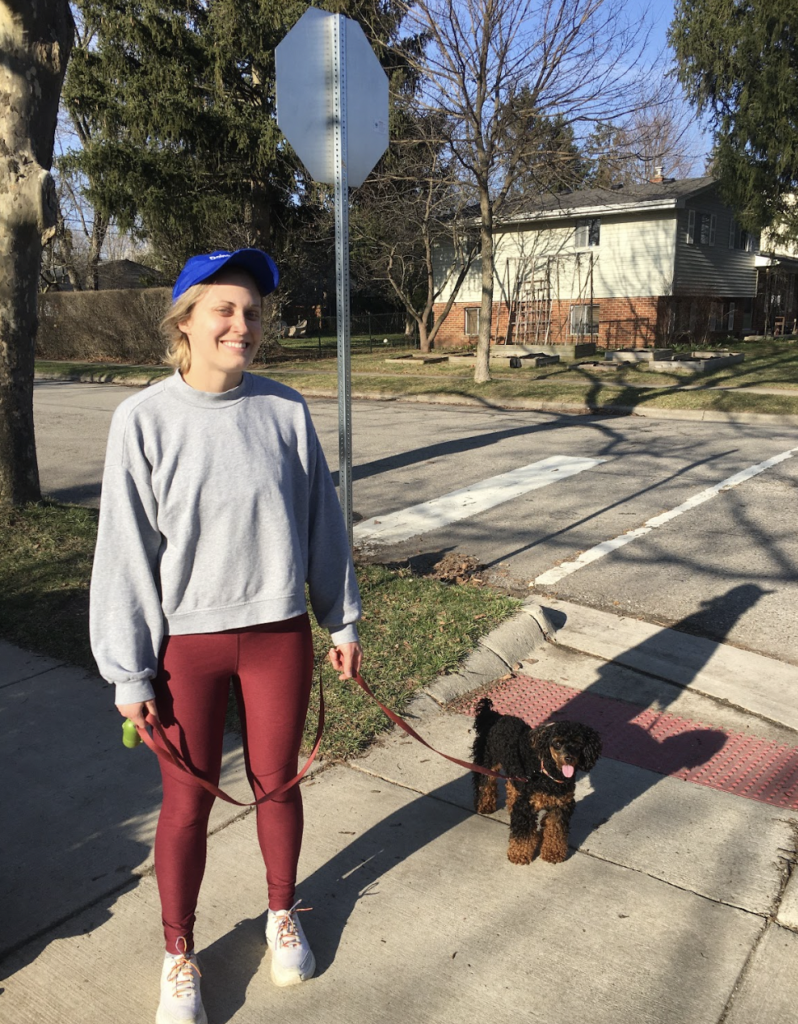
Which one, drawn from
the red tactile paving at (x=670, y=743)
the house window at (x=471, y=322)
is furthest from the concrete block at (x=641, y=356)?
the red tactile paving at (x=670, y=743)

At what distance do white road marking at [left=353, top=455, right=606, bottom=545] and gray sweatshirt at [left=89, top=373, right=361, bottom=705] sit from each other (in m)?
4.65

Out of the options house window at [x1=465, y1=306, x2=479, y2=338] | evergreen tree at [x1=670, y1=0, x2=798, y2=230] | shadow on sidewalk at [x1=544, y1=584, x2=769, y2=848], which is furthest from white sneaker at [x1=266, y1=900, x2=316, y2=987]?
house window at [x1=465, y1=306, x2=479, y2=338]

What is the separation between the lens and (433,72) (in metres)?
15.8

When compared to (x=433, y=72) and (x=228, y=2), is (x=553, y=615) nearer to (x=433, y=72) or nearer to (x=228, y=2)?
(x=433, y=72)

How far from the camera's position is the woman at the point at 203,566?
2129 mm

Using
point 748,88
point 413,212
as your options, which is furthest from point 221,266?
point 748,88

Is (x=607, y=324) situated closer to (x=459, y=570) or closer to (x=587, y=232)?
(x=587, y=232)

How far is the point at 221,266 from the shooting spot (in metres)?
2.17

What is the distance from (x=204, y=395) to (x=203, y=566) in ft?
1.45

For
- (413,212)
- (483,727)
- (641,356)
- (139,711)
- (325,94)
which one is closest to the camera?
(139,711)

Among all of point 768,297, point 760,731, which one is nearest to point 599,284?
point 768,297

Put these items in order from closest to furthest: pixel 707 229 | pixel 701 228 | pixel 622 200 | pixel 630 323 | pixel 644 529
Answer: pixel 644 529 → pixel 622 200 → pixel 630 323 → pixel 701 228 → pixel 707 229

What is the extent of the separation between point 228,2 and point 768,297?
79.4ft

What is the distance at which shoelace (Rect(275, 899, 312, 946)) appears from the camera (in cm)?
240
